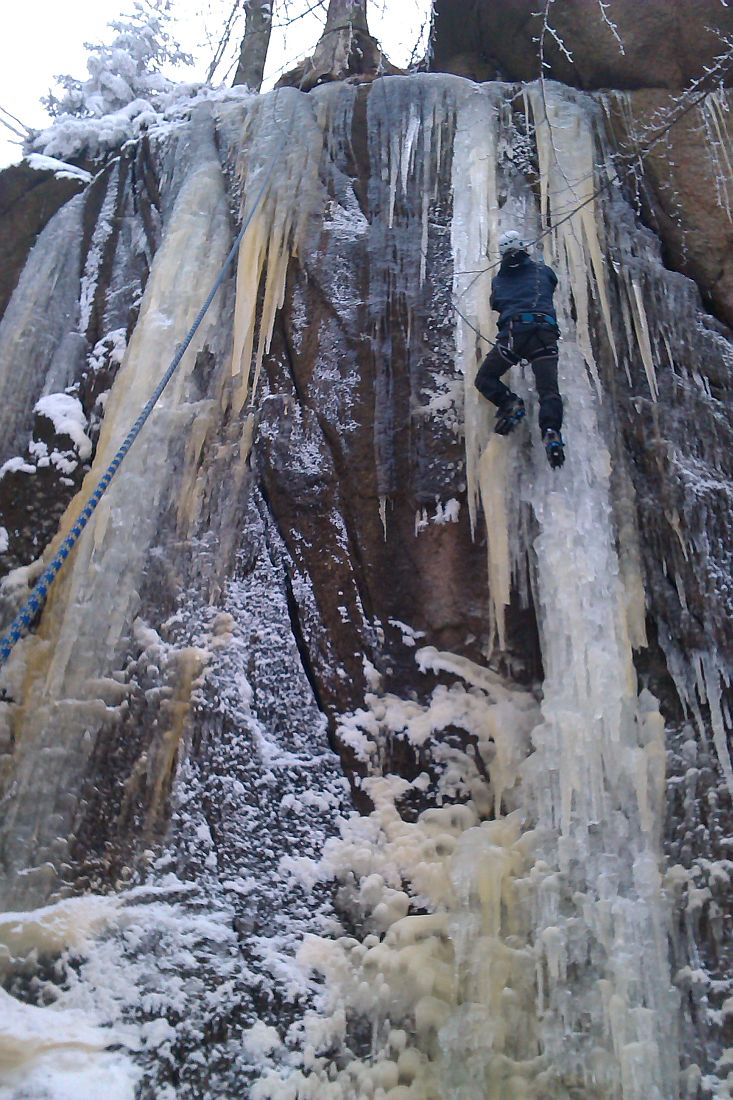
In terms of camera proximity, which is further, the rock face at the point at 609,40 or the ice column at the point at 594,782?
the rock face at the point at 609,40

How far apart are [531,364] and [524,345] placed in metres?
0.10

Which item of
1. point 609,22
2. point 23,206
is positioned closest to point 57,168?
point 23,206

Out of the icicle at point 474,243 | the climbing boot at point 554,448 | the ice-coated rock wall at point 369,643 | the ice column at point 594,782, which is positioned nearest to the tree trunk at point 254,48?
the ice-coated rock wall at point 369,643

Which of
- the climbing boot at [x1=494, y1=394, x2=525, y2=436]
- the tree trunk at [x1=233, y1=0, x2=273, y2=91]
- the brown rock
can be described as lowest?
the climbing boot at [x1=494, y1=394, x2=525, y2=436]

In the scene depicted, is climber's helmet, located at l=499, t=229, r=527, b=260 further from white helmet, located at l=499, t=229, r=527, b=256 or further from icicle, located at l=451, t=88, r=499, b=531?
icicle, located at l=451, t=88, r=499, b=531

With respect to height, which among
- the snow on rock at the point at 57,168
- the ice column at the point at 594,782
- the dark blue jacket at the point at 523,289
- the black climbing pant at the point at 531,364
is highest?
the snow on rock at the point at 57,168

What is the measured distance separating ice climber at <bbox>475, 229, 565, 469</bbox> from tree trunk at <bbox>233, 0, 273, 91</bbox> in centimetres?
506

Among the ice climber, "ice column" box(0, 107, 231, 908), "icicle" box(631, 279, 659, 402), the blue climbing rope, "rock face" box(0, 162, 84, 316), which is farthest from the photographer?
"rock face" box(0, 162, 84, 316)

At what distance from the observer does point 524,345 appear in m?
4.65

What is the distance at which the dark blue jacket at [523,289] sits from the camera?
4664mm

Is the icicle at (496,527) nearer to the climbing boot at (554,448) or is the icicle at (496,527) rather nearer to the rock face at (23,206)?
the climbing boot at (554,448)

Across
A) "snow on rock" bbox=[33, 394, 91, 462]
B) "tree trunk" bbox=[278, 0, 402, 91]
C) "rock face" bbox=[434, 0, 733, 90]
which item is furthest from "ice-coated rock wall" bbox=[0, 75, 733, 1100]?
"tree trunk" bbox=[278, 0, 402, 91]

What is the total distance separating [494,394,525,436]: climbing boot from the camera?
4.58 metres

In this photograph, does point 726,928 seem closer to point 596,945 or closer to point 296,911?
point 596,945
